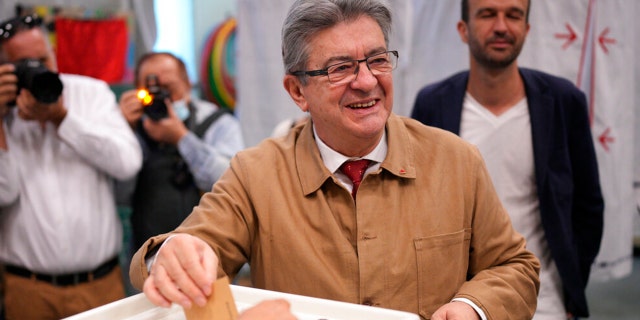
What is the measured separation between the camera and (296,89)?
171 centimetres

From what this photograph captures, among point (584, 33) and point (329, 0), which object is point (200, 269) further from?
point (584, 33)

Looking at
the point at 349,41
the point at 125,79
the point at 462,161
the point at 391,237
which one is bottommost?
the point at 125,79

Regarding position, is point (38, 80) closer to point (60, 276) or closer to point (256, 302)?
point (60, 276)

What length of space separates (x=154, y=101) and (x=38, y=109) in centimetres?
55

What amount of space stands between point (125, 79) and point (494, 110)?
5032 millimetres

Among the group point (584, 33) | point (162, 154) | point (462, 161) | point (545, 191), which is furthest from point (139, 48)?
point (462, 161)

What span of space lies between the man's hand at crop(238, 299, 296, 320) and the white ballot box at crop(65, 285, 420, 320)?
3.0 inches

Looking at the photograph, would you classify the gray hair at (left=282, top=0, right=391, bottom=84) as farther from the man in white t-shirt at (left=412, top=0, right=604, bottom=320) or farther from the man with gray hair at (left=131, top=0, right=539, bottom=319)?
the man in white t-shirt at (left=412, top=0, right=604, bottom=320)

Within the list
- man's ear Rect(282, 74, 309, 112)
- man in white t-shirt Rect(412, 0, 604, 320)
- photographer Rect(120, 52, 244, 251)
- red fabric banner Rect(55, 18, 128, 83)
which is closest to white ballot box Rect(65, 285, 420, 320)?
man's ear Rect(282, 74, 309, 112)

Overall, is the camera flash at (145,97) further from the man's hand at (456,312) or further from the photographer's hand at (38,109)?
the man's hand at (456,312)

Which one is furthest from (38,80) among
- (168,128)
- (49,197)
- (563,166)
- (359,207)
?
(563,166)

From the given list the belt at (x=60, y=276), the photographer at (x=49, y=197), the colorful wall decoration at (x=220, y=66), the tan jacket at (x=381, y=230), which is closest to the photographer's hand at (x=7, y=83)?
the photographer at (x=49, y=197)

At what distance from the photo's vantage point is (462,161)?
1.62 m

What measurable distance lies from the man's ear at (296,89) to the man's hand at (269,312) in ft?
2.23
